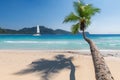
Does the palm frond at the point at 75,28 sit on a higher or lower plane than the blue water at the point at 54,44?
higher

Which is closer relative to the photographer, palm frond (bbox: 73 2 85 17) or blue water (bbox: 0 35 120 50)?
palm frond (bbox: 73 2 85 17)

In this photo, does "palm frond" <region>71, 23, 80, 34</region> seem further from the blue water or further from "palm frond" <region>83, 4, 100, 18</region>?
the blue water

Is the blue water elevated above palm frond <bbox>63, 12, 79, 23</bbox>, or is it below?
below

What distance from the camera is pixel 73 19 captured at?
53.2ft

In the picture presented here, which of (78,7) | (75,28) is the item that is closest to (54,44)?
(75,28)

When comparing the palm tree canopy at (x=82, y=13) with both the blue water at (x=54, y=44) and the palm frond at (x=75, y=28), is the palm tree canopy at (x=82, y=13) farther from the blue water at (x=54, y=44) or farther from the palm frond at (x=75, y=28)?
the blue water at (x=54, y=44)

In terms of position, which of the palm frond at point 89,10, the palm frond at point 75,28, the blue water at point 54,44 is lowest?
the blue water at point 54,44

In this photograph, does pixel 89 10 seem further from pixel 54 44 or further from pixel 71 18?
pixel 54 44

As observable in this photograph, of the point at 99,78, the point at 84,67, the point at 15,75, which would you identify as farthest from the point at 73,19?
the point at 99,78

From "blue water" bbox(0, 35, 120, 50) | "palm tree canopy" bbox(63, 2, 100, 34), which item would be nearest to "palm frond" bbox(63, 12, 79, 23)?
"palm tree canopy" bbox(63, 2, 100, 34)

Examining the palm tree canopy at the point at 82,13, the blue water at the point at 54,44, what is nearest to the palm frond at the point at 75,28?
the palm tree canopy at the point at 82,13

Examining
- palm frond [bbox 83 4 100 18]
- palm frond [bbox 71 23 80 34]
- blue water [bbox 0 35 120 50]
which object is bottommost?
blue water [bbox 0 35 120 50]

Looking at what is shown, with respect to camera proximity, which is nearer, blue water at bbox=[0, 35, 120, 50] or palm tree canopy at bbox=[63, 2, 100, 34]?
palm tree canopy at bbox=[63, 2, 100, 34]

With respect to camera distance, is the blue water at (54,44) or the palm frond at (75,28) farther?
the blue water at (54,44)
